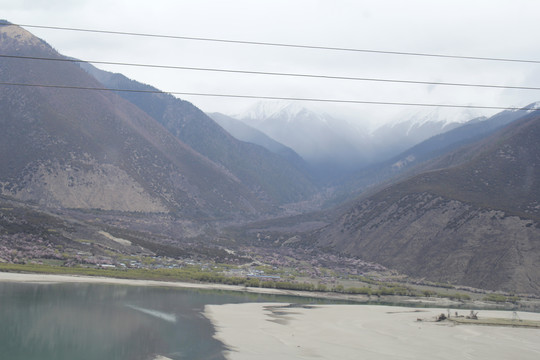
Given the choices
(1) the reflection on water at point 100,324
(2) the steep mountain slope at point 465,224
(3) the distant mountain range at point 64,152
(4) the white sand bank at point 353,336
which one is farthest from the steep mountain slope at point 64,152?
(4) the white sand bank at point 353,336

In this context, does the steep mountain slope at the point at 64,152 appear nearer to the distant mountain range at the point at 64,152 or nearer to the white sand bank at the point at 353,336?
the distant mountain range at the point at 64,152

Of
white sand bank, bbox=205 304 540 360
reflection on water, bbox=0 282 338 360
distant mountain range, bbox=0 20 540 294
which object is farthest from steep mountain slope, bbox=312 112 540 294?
reflection on water, bbox=0 282 338 360

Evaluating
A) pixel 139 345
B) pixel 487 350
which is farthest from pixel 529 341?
pixel 139 345

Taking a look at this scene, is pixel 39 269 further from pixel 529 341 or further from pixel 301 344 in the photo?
pixel 529 341

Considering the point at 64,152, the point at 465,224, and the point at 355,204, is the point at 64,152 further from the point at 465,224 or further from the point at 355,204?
the point at 465,224

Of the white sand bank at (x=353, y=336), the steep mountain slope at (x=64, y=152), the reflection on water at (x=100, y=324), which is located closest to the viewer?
the reflection on water at (x=100, y=324)

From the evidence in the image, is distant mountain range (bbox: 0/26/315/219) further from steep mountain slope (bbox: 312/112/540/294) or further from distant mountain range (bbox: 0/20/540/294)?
steep mountain slope (bbox: 312/112/540/294)
